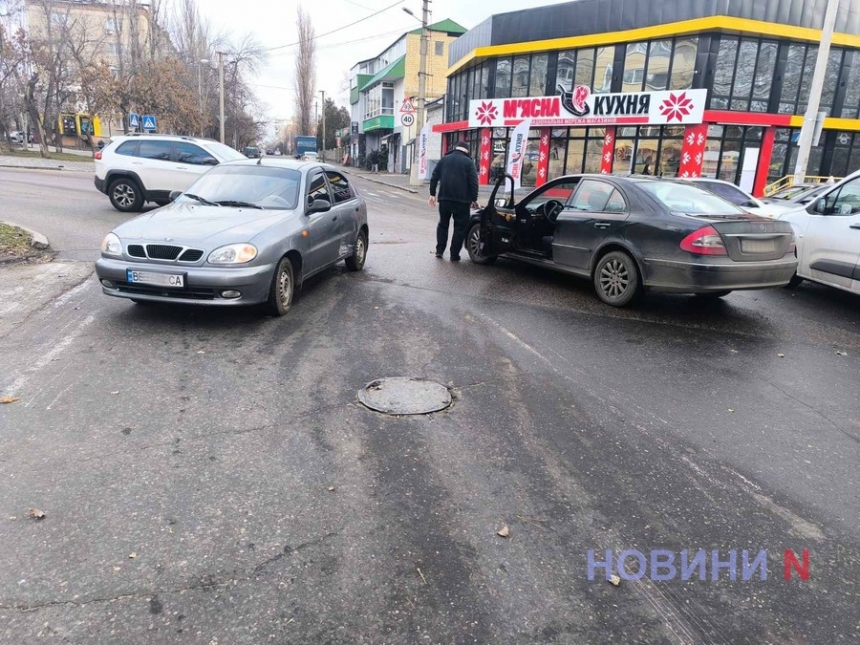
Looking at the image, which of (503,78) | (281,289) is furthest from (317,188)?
(503,78)

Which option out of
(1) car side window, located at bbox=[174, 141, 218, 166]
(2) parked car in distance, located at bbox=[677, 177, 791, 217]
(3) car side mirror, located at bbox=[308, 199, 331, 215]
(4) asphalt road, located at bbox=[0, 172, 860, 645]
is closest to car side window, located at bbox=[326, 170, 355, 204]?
(3) car side mirror, located at bbox=[308, 199, 331, 215]

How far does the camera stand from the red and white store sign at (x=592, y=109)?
25.2 meters

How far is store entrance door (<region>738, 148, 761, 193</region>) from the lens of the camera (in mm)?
26578

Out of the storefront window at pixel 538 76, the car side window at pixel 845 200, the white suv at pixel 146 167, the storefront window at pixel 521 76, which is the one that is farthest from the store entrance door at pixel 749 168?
the white suv at pixel 146 167

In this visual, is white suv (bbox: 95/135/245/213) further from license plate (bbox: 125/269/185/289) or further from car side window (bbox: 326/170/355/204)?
license plate (bbox: 125/269/185/289)

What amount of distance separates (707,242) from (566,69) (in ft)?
82.9

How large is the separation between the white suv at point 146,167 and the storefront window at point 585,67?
19.9 meters

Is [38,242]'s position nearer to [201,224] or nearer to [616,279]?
[201,224]

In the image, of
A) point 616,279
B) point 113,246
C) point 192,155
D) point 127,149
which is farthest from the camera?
point 192,155

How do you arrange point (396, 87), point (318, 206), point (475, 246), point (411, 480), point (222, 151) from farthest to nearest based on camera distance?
point (396, 87) → point (222, 151) → point (475, 246) → point (318, 206) → point (411, 480)

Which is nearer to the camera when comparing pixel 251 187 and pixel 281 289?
pixel 281 289

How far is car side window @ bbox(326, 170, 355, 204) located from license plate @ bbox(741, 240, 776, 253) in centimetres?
503

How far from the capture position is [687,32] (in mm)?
25062

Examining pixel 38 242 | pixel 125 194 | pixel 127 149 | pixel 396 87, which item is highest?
pixel 396 87
